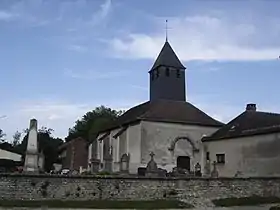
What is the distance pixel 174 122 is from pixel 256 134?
11022mm

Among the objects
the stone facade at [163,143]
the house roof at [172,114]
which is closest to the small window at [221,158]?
the stone facade at [163,143]

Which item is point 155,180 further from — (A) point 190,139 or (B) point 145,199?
(A) point 190,139

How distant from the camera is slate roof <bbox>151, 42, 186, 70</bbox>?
48188 mm

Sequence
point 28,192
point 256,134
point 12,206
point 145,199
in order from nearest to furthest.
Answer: point 12,206 < point 28,192 < point 145,199 < point 256,134

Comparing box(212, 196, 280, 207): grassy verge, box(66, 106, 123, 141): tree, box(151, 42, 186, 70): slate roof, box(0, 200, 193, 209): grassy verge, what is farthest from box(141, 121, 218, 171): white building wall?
box(66, 106, 123, 141): tree

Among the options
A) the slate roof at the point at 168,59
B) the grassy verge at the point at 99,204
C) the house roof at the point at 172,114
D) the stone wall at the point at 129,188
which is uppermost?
the slate roof at the point at 168,59

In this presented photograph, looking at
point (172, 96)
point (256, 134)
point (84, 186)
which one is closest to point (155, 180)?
point (84, 186)

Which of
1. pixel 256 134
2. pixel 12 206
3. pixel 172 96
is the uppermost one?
pixel 172 96

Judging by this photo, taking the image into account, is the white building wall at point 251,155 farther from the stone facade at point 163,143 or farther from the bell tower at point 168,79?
the bell tower at point 168,79

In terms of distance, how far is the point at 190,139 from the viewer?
42531mm

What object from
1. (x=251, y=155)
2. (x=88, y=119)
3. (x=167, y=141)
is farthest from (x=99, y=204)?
(x=88, y=119)

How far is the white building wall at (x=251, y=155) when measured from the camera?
31062 millimetres

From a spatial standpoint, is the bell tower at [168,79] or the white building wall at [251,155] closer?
the white building wall at [251,155]

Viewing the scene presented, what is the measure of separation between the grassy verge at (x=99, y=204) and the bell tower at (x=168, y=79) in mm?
26057
